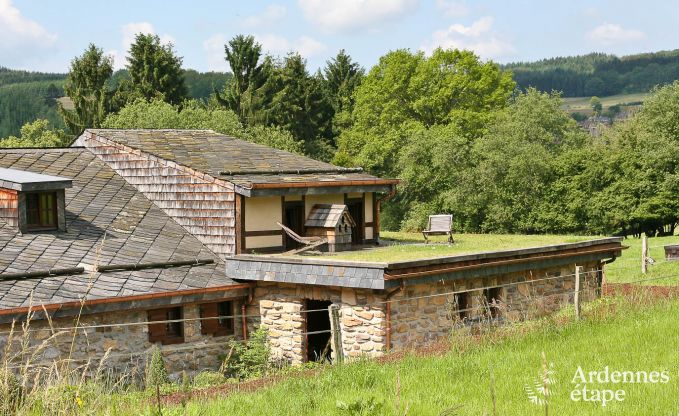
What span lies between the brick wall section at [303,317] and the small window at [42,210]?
4.71m

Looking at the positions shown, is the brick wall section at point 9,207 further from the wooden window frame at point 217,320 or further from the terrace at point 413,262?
the terrace at point 413,262

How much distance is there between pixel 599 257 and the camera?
20078 mm

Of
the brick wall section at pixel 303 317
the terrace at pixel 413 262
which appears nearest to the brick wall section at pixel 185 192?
the terrace at pixel 413 262

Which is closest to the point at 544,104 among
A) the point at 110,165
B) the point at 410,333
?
the point at 110,165

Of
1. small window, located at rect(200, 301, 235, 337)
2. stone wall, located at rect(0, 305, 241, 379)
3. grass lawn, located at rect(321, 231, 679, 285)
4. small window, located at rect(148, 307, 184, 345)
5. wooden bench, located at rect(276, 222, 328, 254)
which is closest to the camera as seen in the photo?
stone wall, located at rect(0, 305, 241, 379)

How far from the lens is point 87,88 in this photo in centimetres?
5238

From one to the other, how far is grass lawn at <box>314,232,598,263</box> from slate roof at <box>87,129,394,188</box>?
2047 mm

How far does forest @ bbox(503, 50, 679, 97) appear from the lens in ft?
519

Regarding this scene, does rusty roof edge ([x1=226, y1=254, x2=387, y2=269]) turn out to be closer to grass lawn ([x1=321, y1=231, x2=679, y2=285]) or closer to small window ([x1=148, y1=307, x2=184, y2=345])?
grass lawn ([x1=321, y1=231, x2=679, y2=285])

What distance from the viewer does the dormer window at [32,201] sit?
17.0m

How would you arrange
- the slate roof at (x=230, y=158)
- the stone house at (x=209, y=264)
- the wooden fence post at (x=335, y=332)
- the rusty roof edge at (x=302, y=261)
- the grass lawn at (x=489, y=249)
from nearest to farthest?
the wooden fence post at (x=335, y=332)
the rusty roof edge at (x=302, y=261)
the stone house at (x=209, y=264)
the grass lawn at (x=489, y=249)
the slate roof at (x=230, y=158)

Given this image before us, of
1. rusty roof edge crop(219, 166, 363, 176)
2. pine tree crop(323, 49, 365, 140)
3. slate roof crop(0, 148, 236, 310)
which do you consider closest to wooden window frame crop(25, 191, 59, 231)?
slate roof crop(0, 148, 236, 310)

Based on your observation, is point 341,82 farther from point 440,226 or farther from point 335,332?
point 335,332

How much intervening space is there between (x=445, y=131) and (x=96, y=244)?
2819 centimetres
